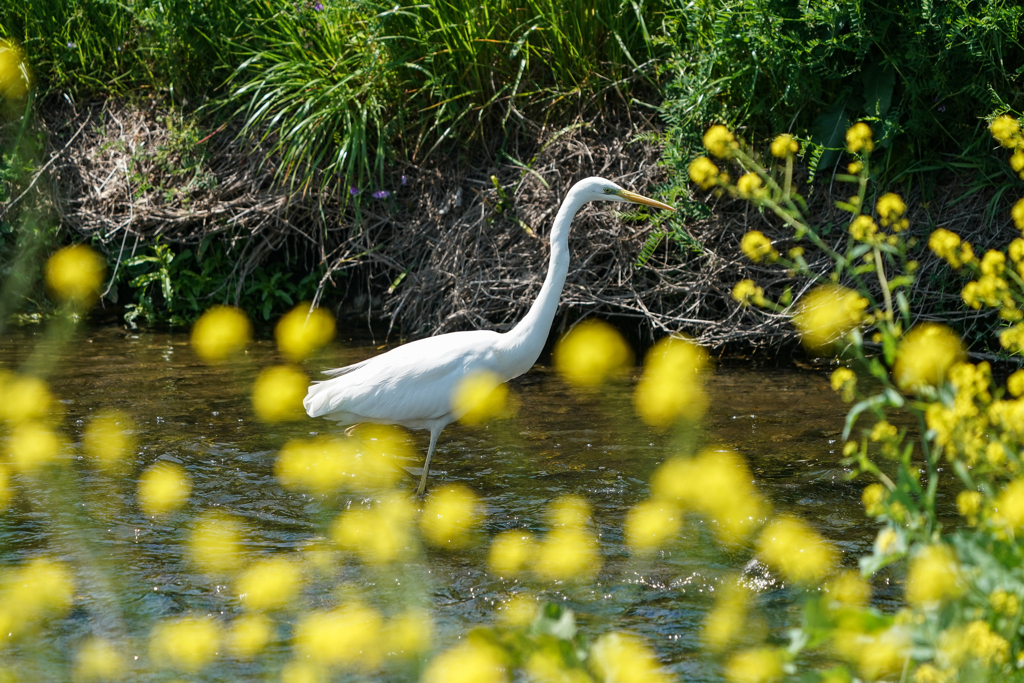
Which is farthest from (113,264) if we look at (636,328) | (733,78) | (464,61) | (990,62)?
(990,62)

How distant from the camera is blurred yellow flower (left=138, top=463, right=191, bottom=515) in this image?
2434 millimetres

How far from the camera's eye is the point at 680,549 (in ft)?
10.4

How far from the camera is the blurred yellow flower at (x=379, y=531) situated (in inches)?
84.5

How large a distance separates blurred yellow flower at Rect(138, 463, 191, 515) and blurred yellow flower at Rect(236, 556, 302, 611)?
0.30 metres

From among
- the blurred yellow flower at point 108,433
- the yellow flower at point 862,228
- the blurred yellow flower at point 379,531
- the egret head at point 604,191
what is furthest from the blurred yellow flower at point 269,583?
the egret head at point 604,191

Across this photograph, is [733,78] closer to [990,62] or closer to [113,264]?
[990,62]

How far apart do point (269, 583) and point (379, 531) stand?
251 mm

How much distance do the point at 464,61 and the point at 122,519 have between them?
3342 mm

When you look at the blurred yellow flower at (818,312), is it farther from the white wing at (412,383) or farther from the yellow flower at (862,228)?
the yellow flower at (862,228)

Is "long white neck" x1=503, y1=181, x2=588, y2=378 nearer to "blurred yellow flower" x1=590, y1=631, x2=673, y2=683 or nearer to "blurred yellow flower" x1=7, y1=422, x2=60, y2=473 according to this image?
"blurred yellow flower" x1=590, y1=631, x2=673, y2=683

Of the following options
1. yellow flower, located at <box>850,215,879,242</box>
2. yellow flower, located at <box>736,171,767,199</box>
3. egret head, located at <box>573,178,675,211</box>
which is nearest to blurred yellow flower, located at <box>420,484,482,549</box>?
egret head, located at <box>573,178,675,211</box>

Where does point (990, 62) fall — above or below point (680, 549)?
above

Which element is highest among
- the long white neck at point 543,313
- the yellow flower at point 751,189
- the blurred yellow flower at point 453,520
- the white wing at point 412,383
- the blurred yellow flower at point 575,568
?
the yellow flower at point 751,189

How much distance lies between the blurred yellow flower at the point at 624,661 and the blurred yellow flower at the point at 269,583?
2.32 ft
